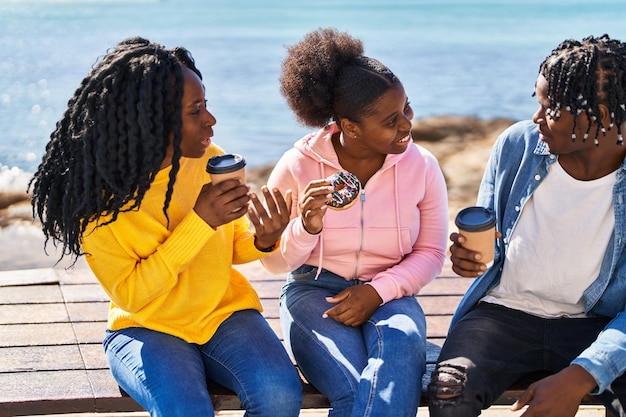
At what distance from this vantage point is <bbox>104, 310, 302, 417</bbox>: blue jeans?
2361 mm

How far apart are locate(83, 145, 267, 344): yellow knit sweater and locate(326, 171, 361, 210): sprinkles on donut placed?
1.04 feet

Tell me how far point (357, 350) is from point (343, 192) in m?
0.47

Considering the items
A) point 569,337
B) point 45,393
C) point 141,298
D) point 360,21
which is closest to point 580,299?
point 569,337

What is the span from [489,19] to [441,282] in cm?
1703

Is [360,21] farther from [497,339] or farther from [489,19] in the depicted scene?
[497,339]

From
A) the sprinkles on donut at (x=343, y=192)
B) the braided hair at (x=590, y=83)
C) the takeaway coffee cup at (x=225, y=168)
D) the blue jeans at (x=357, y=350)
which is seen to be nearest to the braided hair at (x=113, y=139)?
the takeaway coffee cup at (x=225, y=168)

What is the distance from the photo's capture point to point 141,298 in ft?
8.09

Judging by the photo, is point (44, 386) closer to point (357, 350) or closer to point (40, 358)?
point (40, 358)

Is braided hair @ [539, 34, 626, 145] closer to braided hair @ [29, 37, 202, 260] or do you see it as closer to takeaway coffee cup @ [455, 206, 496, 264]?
takeaway coffee cup @ [455, 206, 496, 264]

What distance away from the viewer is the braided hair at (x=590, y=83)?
244 cm

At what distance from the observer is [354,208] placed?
2.81m

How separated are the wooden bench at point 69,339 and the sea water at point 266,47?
3048 millimetres

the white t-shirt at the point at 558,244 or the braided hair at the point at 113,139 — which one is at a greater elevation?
the braided hair at the point at 113,139

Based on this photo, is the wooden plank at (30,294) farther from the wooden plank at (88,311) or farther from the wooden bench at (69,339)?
the wooden plank at (88,311)
